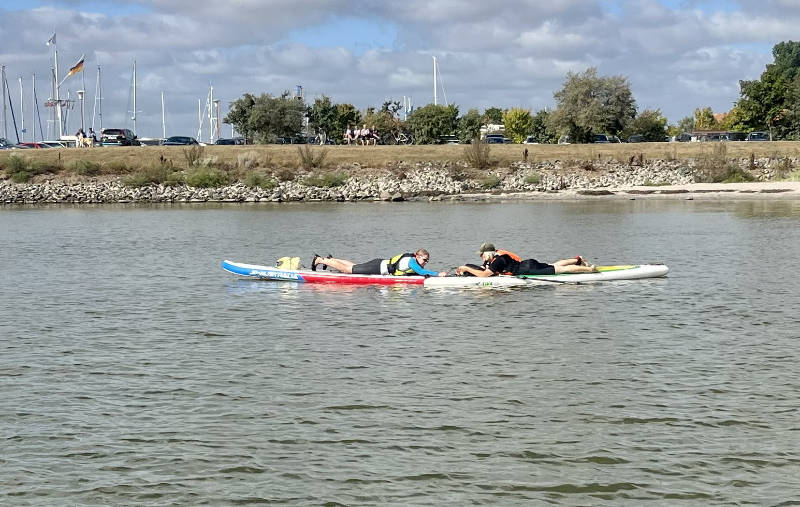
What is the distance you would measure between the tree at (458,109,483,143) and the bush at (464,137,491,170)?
761 inches

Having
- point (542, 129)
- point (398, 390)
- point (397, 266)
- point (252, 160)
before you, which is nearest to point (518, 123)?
point (542, 129)

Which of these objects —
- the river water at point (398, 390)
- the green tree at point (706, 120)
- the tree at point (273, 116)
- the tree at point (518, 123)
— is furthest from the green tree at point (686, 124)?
the river water at point (398, 390)

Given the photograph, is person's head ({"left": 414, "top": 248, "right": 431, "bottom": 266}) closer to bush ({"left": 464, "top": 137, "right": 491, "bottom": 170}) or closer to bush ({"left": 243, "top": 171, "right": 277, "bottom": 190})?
bush ({"left": 243, "top": 171, "right": 277, "bottom": 190})

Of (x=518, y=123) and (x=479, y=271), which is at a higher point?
(x=518, y=123)

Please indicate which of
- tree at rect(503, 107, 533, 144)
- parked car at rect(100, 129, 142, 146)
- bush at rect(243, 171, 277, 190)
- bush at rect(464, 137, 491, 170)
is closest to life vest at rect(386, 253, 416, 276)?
bush at rect(243, 171, 277, 190)

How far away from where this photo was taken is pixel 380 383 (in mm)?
13398

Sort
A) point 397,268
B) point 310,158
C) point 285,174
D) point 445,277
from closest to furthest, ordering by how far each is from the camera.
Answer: point 445,277, point 397,268, point 285,174, point 310,158

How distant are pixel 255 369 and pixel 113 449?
4089mm

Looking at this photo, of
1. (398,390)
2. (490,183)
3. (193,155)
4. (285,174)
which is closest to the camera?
(398,390)

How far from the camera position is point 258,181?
64125 millimetres

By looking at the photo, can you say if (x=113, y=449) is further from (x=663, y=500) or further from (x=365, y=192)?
(x=365, y=192)

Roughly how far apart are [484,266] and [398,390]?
9783 mm

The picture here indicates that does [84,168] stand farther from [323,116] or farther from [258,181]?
[323,116]

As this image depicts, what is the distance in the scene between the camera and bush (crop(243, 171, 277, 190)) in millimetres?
63312
